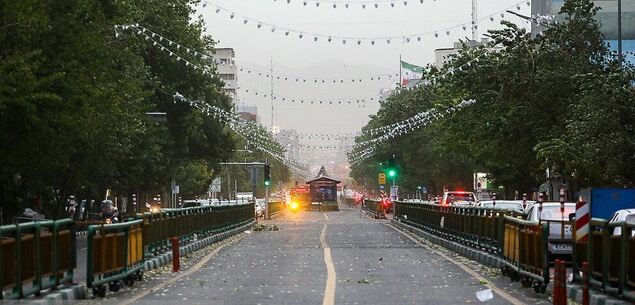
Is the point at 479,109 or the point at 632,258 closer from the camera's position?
the point at 632,258

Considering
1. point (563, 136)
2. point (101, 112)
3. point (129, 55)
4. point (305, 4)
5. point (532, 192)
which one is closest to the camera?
point (305, 4)

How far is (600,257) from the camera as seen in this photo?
17.2m

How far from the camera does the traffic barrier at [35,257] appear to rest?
15852mm

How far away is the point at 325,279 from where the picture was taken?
22859 mm

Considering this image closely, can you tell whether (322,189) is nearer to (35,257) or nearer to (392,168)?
(392,168)

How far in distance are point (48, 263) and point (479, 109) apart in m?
39.5

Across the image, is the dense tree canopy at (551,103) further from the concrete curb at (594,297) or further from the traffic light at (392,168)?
the concrete curb at (594,297)

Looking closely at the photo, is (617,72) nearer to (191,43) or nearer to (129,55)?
(129,55)

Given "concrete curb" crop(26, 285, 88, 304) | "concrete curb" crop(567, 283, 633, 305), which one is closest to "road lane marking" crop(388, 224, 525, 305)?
"concrete curb" crop(567, 283, 633, 305)

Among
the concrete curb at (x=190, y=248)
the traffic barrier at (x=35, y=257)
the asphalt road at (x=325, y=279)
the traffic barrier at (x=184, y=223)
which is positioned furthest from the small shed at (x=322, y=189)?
the traffic barrier at (x=35, y=257)

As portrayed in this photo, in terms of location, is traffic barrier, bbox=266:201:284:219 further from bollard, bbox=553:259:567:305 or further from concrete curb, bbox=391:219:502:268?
bollard, bbox=553:259:567:305

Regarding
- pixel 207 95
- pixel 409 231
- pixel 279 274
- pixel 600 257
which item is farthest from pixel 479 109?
pixel 600 257

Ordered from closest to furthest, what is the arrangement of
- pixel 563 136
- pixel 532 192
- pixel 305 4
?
pixel 305 4
pixel 563 136
pixel 532 192

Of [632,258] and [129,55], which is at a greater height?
[129,55]
